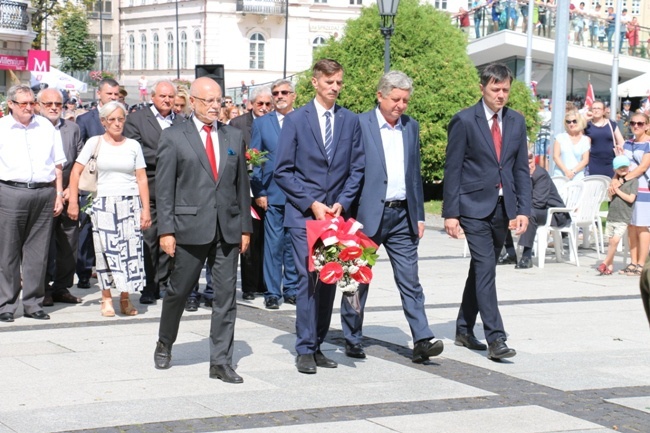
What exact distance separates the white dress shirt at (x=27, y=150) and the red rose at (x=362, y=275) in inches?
146

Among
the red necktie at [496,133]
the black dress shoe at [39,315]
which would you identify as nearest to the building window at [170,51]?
the black dress shoe at [39,315]

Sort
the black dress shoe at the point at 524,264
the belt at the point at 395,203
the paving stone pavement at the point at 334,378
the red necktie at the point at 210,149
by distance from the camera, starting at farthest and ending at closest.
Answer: the black dress shoe at the point at 524,264 < the belt at the point at 395,203 < the red necktie at the point at 210,149 < the paving stone pavement at the point at 334,378

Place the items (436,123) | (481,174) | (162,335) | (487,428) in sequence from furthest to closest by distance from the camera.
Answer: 1. (436,123)
2. (481,174)
3. (162,335)
4. (487,428)

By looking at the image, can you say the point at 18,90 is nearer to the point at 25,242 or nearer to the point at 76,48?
the point at 25,242

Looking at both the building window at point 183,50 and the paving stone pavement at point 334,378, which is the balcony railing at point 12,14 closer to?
the building window at point 183,50

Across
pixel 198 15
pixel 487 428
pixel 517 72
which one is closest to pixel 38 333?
pixel 487 428

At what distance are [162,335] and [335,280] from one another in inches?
49.7

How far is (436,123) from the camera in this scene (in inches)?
936

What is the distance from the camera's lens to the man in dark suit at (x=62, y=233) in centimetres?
1198

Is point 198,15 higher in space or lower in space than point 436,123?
higher

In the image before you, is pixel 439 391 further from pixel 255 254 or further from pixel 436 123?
pixel 436 123

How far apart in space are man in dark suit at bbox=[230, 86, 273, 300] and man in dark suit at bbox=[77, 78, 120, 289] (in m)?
1.34

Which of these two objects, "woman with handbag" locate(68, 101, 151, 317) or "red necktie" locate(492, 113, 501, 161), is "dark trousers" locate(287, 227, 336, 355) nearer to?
"red necktie" locate(492, 113, 501, 161)

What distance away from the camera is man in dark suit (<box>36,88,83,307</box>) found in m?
12.0
